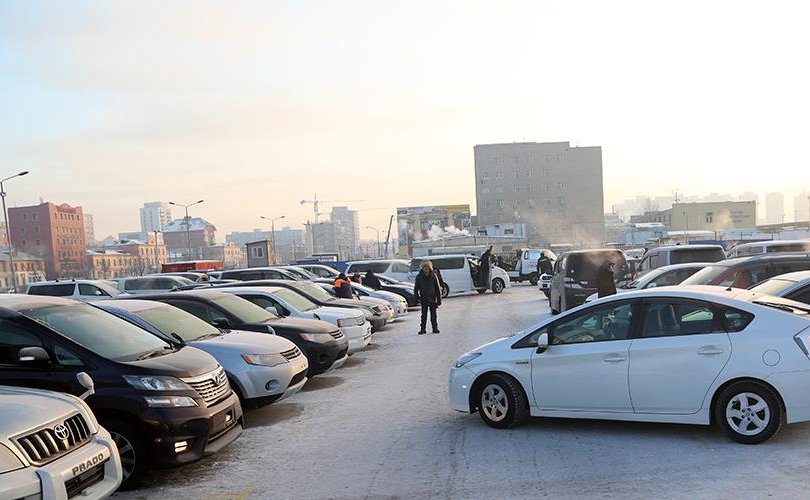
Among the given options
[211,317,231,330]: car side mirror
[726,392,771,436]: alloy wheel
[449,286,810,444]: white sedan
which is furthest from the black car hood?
[726,392,771,436]: alloy wheel

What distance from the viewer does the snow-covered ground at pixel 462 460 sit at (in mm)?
5047

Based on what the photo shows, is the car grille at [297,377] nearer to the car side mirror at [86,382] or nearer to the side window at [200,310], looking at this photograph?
the side window at [200,310]

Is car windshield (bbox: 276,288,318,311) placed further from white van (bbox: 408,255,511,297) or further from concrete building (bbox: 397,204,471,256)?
concrete building (bbox: 397,204,471,256)

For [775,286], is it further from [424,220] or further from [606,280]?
[424,220]

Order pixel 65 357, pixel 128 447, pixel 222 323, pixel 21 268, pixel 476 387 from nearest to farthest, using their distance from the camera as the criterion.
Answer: pixel 128 447 → pixel 65 357 → pixel 476 387 → pixel 222 323 → pixel 21 268

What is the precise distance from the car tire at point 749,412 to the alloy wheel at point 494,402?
2023 millimetres

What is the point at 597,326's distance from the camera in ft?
21.3

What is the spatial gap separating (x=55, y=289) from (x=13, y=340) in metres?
17.3

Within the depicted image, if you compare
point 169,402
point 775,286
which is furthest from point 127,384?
point 775,286

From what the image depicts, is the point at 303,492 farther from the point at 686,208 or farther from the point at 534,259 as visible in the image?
the point at 686,208

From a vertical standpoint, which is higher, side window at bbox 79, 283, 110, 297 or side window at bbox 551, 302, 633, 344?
side window at bbox 551, 302, 633, 344

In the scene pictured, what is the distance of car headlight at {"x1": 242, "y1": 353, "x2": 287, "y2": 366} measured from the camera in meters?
7.69

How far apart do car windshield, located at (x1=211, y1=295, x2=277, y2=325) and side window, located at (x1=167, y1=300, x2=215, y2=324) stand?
0.17 meters

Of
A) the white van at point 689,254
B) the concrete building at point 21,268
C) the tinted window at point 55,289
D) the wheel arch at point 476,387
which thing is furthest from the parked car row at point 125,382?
the concrete building at point 21,268
